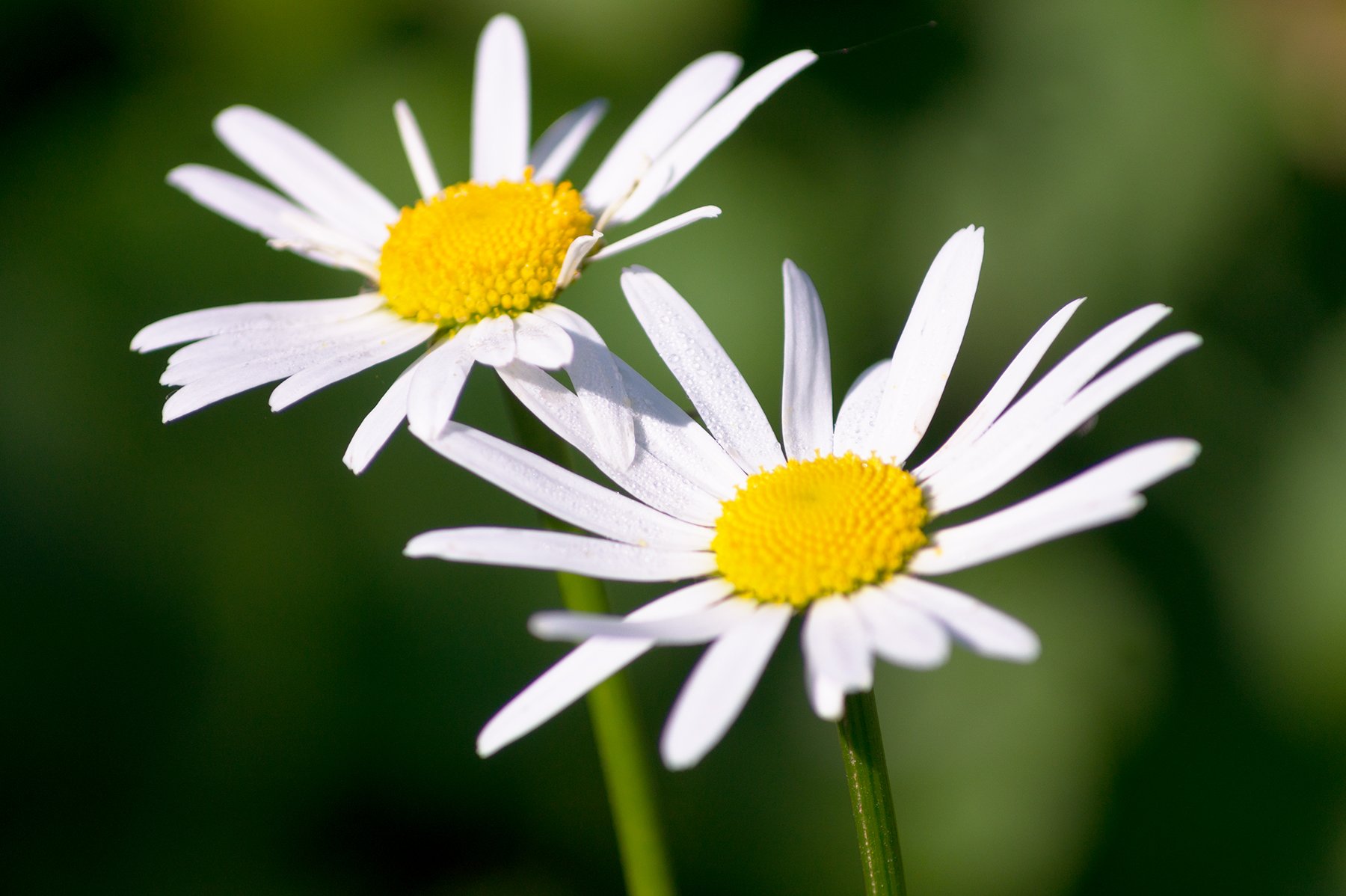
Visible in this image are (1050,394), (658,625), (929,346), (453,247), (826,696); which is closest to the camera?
(826,696)

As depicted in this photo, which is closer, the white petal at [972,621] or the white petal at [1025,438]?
the white petal at [972,621]

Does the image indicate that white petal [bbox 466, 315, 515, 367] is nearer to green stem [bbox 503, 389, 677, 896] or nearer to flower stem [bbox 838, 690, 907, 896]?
green stem [bbox 503, 389, 677, 896]

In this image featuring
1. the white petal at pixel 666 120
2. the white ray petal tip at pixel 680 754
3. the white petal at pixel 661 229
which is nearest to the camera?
the white ray petal tip at pixel 680 754

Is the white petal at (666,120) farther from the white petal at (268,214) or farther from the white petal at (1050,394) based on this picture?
the white petal at (1050,394)

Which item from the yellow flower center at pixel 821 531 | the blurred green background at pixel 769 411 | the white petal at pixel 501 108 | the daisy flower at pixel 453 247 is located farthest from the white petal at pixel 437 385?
the blurred green background at pixel 769 411

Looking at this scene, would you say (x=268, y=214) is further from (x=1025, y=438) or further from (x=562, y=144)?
(x=1025, y=438)

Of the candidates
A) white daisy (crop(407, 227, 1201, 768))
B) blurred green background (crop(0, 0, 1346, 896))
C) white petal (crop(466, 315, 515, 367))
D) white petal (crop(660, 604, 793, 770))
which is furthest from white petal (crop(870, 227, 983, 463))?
blurred green background (crop(0, 0, 1346, 896))

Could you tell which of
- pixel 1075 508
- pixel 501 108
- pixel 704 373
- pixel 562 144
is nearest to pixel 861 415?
pixel 704 373
